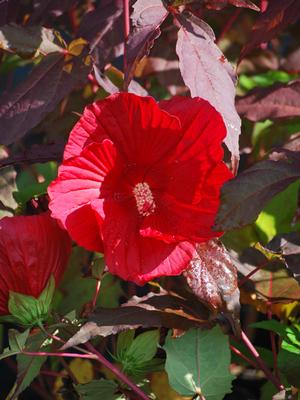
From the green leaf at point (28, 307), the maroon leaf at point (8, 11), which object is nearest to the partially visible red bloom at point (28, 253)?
the green leaf at point (28, 307)

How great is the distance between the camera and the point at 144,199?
0.67m

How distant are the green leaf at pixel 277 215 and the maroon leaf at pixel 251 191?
0.23 meters

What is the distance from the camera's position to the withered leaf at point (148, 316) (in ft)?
2.10

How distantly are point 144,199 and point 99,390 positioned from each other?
7.0 inches

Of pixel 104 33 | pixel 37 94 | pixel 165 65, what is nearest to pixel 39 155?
pixel 37 94

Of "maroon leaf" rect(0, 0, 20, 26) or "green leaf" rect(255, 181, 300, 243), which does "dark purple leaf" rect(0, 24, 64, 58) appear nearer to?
"maroon leaf" rect(0, 0, 20, 26)

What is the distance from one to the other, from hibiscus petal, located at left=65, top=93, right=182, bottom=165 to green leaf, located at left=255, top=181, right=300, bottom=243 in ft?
0.89

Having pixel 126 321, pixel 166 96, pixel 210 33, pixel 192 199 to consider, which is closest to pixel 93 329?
pixel 126 321

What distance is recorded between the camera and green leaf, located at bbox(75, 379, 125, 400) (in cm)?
68

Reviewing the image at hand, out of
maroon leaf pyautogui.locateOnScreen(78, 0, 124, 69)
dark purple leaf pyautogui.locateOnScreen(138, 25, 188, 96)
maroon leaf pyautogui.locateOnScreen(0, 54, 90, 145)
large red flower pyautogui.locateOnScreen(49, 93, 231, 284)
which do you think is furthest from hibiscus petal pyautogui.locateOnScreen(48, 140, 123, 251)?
dark purple leaf pyautogui.locateOnScreen(138, 25, 188, 96)

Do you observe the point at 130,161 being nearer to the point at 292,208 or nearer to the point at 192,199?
the point at 192,199

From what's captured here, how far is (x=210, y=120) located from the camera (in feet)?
2.00

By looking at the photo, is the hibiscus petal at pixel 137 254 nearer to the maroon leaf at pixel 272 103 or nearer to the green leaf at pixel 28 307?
the green leaf at pixel 28 307

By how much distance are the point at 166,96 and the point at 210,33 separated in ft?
1.17
